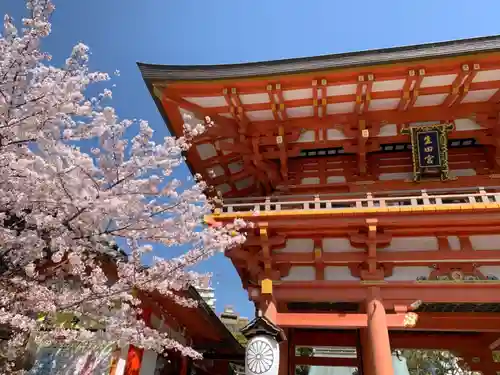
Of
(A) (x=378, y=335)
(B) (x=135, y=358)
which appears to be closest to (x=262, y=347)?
(A) (x=378, y=335)

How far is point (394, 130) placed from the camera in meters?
9.35

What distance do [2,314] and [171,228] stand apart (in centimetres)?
186

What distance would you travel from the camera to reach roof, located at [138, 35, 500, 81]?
780 cm

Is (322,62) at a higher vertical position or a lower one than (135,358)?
higher

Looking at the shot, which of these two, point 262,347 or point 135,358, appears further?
point 135,358

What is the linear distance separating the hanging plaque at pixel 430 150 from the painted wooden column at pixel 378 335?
316cm

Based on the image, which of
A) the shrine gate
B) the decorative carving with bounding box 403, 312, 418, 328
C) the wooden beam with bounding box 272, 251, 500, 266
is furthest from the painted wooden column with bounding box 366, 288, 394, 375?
the wooden beam with bounding box 272, 251, 500, 266

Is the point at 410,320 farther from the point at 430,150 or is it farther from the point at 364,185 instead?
the point at 430,150

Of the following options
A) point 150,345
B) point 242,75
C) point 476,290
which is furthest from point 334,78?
point 150,345

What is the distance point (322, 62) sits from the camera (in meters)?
8.27

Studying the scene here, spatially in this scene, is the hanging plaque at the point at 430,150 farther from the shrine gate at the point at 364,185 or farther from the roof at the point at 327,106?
the roof at the point at 327,106

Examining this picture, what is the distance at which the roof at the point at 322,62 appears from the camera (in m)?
7.80

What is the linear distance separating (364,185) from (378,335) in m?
3.71

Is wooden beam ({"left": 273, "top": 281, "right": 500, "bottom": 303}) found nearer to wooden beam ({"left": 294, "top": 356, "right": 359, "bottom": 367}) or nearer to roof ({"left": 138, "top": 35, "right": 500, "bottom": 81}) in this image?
wooden beam ({"left": 294, "top": 356, "right": 359, "bottom": 367})
